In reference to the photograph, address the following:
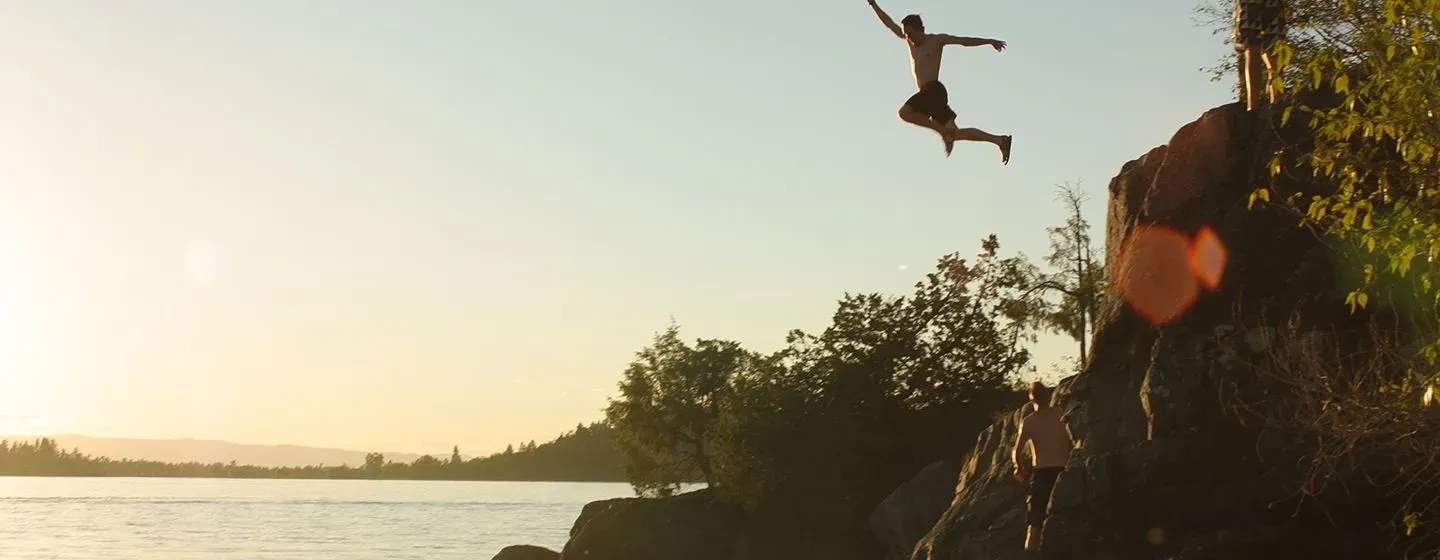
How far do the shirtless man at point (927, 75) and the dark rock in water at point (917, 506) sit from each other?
22762mm

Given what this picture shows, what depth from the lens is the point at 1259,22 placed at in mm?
20172

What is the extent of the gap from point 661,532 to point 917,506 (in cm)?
1712

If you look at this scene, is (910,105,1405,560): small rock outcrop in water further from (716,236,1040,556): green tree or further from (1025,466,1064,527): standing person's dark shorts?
(716,236,1040,556): green tree

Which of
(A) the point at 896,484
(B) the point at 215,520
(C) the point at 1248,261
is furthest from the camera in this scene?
(B) the point at 215,520

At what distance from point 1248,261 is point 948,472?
619 inches

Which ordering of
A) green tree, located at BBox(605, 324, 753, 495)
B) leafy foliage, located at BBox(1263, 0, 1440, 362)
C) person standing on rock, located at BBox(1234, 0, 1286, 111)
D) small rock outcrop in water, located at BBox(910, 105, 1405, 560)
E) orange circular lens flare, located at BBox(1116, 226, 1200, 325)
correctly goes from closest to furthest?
leafy foliage, located at BBox(1263, 0, 1440, 362) → person standing on rock, located at BBox(1234, 0, 1286, 111) → small rock outcrop in water, located at BBox(910, 105, 1405, 560) → orange circular lens flare, located at BBox(1116, 226, 1200, 325) → green tree, located at BBox(605, 324, 753, 495)

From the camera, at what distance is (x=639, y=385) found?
6650 centimetres

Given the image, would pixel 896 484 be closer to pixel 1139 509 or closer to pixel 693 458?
pixel 693 458

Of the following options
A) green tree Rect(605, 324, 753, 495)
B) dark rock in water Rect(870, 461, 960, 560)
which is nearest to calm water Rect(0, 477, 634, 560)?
green tree Rect(605, 324, 753, 495)

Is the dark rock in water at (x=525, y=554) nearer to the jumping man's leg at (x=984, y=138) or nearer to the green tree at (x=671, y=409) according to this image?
the green tree at (x=671, y=409)

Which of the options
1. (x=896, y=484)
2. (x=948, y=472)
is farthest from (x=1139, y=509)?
(x=896, y=484)

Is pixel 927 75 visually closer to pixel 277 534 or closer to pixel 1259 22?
pixel 1259 22

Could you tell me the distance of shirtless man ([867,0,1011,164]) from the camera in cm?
1450

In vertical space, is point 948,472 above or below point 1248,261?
below
